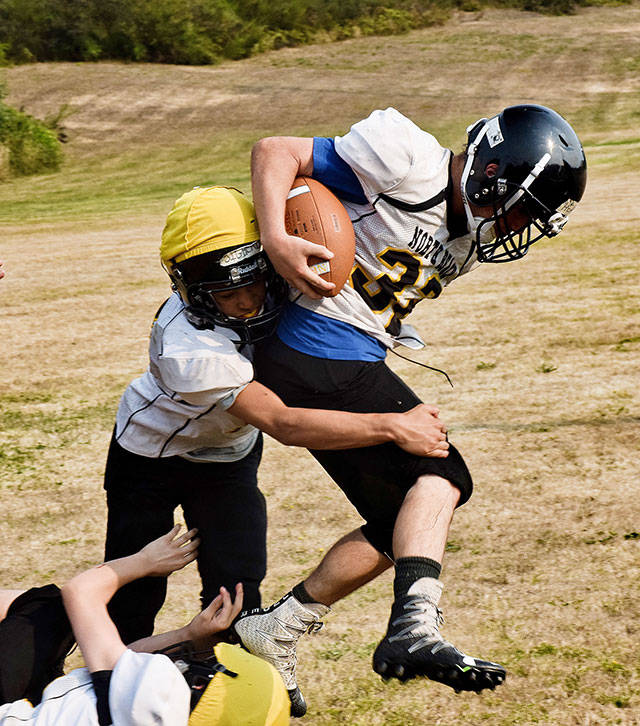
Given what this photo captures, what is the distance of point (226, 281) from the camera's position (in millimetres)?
3123

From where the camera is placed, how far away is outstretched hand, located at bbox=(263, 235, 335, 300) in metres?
3.00

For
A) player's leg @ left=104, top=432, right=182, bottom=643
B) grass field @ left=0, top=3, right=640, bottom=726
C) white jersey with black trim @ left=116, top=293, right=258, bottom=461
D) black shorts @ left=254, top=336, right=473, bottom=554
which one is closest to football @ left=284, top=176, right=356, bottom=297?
black shorts @ left=254, top=336, right=473, bottom=554

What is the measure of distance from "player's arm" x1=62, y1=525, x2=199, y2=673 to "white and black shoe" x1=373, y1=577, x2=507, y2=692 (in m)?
0.76

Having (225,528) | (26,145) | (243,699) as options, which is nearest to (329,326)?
(225,528)

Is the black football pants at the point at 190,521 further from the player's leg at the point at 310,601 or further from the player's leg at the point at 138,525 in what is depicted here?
the player's leg at the point at 310,601

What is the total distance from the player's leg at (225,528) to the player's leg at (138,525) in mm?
98

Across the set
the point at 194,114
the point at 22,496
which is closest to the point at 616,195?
the point at 22,496

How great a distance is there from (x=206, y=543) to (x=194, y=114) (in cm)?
2663

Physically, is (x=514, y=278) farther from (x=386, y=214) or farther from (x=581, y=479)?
(x=386, y=214)

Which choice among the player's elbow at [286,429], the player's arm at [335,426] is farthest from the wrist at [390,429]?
the player's elbow at [286,429]

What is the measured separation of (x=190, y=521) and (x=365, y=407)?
3.00ft

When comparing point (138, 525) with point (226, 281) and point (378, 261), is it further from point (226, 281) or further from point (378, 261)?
point (378, 261)

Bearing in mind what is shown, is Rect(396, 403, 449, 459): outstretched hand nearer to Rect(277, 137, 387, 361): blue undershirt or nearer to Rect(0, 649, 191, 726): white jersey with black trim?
Rect(277, 137, 387, 361): blue undershirt

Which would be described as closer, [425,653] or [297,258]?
[425,653]
